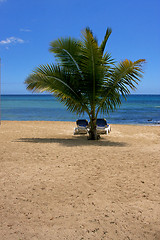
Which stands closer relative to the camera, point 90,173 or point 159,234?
point 159,234

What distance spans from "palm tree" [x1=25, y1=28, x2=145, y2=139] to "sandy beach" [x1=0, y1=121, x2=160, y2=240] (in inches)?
157

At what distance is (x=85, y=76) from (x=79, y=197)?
729 centimetres

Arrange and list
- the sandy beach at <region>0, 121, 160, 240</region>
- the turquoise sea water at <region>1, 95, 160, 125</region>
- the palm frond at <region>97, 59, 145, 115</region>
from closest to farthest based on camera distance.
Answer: the sandy beach at <region>0, 121, 160, 240</region>, the palm frond at <region>97, 59, 145, 115</region>, the turquoise sea water at <region>1, 95, 160, 125</region>

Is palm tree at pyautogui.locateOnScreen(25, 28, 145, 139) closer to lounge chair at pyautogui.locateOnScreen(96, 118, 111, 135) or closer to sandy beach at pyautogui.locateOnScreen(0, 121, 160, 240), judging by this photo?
lounge chair at pyautogui.locateOnScreen(96, 118, 111, 135)

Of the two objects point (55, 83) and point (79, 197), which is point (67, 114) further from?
point (79, 197)

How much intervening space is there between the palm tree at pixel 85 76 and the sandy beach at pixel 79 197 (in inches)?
157

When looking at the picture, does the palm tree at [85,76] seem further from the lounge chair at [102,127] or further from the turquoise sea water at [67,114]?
the turquoise sea water at [67,114]

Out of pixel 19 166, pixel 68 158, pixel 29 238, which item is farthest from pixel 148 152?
pixel 29 238

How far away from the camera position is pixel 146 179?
5.33 meters

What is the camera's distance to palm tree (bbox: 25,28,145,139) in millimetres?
10227

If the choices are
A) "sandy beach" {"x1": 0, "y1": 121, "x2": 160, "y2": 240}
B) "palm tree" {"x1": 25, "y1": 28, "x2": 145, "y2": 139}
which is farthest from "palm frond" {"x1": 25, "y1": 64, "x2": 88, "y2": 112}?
"sandy beach" {"x1": 0, "y1": 121, "x2": 160, "y2": 240}

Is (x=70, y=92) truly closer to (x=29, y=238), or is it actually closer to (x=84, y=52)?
(x=84, y=52)

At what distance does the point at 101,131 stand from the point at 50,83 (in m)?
4.09

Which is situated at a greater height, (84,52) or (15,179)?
(84,52)
